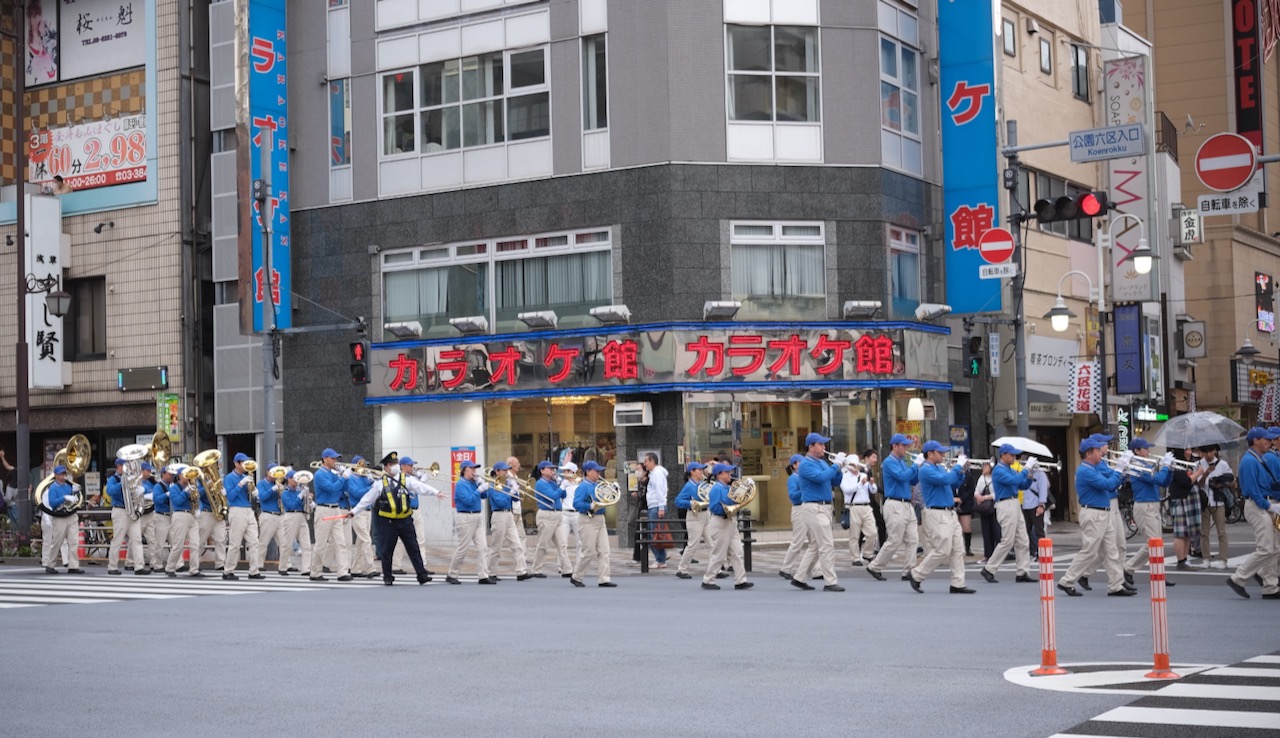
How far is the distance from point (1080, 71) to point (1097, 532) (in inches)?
989

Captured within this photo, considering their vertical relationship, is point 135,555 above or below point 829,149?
below

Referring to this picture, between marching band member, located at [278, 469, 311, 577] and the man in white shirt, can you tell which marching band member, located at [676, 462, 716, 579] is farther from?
marching band member, located at [278, 469, 311, 577]

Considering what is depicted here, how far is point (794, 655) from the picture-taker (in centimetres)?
1252

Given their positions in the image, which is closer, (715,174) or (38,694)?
(38,694)

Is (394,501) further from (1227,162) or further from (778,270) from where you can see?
(1227,162)

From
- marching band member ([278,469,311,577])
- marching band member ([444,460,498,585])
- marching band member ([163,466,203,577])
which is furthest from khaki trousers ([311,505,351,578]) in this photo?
marching band member ([163,466,203,577])

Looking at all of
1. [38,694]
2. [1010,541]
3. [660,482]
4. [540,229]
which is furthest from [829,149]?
[38,694]

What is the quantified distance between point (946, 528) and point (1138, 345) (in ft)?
69.2

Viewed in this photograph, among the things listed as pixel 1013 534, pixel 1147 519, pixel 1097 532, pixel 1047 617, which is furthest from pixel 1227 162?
pixel 1047 617

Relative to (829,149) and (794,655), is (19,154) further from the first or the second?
(794,655)

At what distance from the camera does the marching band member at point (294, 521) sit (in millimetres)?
24855

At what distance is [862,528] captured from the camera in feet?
78.9

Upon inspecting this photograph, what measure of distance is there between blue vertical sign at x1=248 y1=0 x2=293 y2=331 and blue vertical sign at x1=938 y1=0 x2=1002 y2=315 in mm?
14326

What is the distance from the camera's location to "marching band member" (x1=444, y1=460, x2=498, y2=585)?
22.7m
